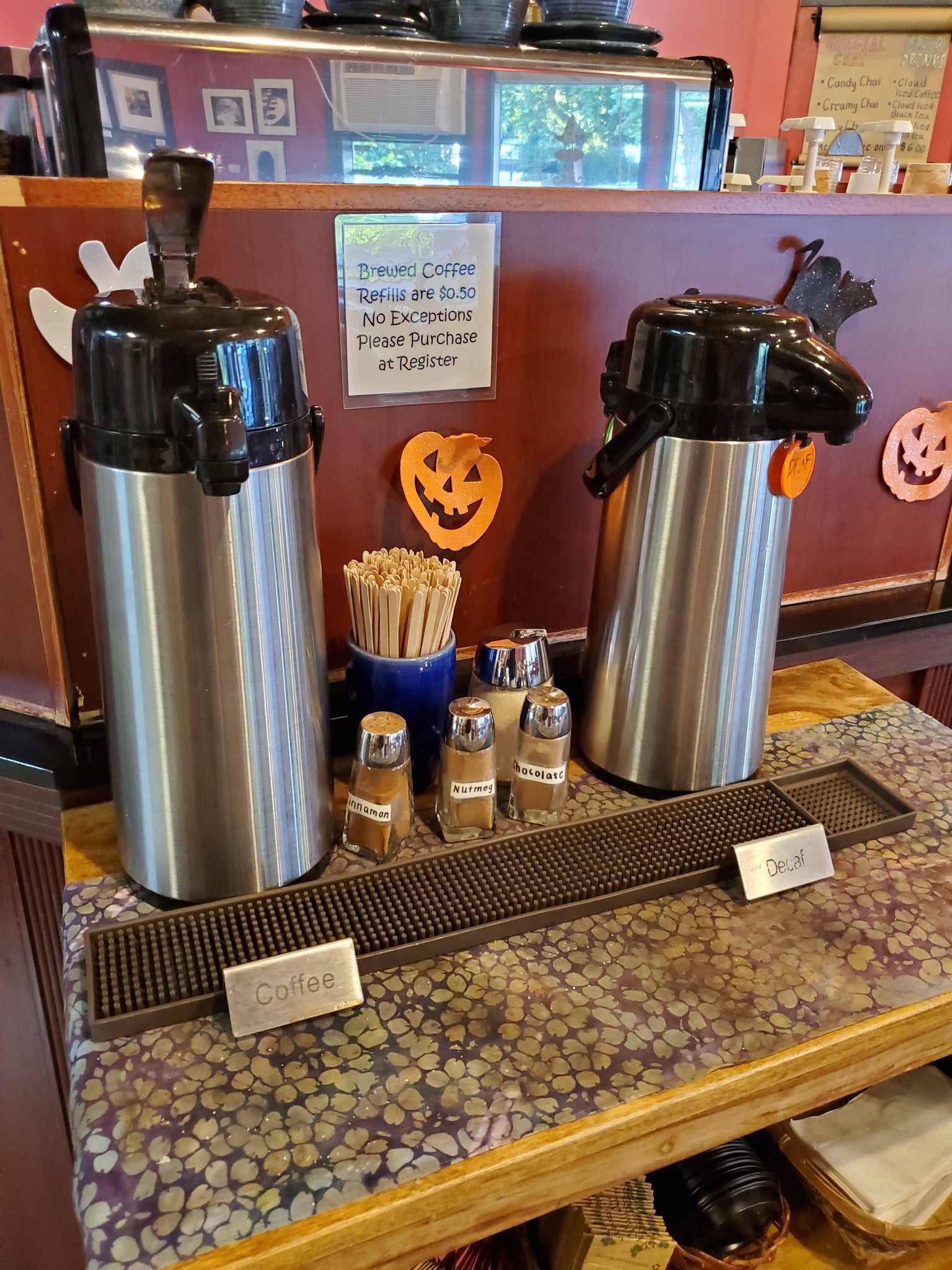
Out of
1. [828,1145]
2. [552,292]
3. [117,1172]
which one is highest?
[552,292]

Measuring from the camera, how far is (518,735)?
0.93 m

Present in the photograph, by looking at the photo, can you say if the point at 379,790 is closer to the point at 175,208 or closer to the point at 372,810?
the point at 372,810

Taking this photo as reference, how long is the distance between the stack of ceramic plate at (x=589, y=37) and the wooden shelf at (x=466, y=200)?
6.1 inches

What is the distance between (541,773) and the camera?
0.90 metres

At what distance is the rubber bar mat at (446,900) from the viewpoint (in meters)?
0.73

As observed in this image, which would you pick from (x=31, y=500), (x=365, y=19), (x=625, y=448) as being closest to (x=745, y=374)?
(x=625, y=448)

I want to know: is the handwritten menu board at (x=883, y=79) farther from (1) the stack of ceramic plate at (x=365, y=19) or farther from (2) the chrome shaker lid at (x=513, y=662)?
(2) the chrome shaker lid at (x=513, y=662)

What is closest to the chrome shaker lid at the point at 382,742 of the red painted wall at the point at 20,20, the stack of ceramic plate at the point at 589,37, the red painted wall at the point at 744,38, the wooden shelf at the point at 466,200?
the wooden shelf at the point at 466,200

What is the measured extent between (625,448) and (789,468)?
0.49ft

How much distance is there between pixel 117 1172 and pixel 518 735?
49cm

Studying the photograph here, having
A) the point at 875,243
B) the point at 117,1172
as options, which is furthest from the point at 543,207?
the point at 117,1172

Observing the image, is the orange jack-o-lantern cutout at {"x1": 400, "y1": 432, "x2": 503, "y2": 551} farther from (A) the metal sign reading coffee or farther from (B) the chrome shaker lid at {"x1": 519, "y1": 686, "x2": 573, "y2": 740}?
(A) the metal sign reading coffee

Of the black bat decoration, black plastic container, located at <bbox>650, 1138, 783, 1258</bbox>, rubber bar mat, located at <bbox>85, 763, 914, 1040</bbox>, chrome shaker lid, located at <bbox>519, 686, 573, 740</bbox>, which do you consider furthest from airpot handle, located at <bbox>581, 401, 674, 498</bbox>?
black plastic container, located at <bbox>650, 1138, 783, 1258</bbox>

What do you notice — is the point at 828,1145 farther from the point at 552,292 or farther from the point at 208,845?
the point at 552,292
